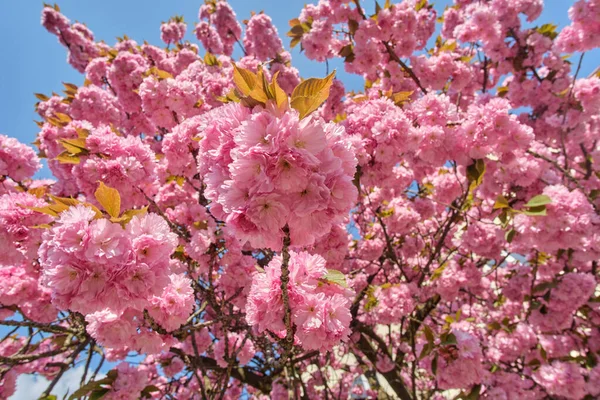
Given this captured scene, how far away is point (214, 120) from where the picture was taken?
1.18m

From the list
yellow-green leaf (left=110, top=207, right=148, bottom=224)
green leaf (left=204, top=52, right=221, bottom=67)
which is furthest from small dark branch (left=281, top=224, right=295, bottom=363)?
green leaf (left=204, top=52, right=221, bottom=67)

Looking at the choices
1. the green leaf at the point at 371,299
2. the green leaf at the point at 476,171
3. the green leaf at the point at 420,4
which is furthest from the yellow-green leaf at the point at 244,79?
the green leaf at the point at 420,4

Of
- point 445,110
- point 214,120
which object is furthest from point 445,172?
point 214,120

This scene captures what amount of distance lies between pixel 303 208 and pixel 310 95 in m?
0.43

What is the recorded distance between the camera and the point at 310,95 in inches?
45.1

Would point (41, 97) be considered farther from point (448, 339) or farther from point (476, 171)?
point (448, 339)

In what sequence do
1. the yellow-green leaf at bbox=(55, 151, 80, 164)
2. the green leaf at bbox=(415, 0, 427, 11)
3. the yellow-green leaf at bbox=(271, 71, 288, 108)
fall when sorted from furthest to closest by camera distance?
1. the green leaf at bbox=(415, 0, 427, 11)
2. the yellow-green leaf at bbox=(55, 151, 80, 164)
3. the yellow-green leaf at bbox=(271, 71, 288, 108)

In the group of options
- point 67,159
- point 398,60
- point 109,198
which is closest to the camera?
point 109,198

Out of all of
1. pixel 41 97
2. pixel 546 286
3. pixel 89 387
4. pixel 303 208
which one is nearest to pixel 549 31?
pixel 546 286

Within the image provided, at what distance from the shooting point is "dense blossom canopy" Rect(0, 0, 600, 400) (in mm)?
1133

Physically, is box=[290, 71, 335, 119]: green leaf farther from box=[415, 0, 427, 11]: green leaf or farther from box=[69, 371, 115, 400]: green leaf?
box=[415, 0, 427, 11]: green leaf

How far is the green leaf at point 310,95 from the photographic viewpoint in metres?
1.09

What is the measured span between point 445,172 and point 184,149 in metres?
3.52

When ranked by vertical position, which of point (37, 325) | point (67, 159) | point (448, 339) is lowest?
point (448, 339)
